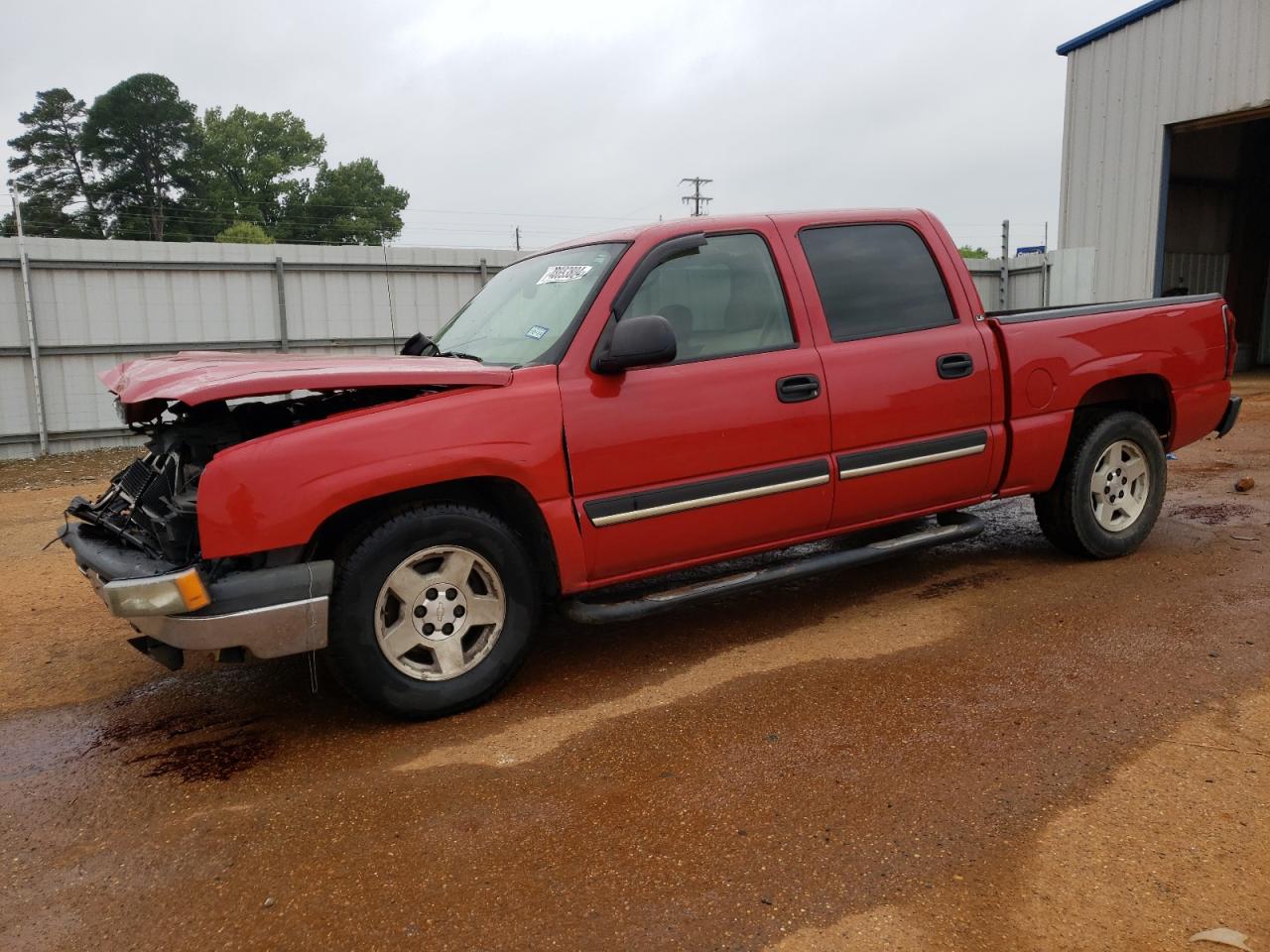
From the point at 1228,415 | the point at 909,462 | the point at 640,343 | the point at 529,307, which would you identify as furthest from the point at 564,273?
the point at 1228,415

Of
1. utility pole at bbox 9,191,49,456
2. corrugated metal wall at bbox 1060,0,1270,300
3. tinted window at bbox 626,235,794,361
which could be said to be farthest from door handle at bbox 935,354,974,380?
corrugated metal wall at bbox 1060,0,1270,300

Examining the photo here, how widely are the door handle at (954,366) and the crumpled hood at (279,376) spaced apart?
6.92ft

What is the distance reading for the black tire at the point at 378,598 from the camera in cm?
328

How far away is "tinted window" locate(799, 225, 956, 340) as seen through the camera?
4320mm

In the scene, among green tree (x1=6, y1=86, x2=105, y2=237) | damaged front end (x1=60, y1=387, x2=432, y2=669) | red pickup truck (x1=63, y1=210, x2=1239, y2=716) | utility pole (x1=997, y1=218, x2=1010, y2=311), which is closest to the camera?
damaged front end (x1=60, y1=387, x2=432, y2=669)

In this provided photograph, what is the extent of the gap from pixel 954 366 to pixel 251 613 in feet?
10.7

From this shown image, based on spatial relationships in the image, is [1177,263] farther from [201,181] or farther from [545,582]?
[201,181]

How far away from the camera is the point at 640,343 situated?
353 cm

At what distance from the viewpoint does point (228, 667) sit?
429cm

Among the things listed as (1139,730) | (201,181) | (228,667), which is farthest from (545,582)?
(201,181)

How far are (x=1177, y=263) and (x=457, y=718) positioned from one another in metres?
18.6

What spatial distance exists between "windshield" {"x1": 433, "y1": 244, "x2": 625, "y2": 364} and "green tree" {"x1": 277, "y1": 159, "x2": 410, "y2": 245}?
53174 mm

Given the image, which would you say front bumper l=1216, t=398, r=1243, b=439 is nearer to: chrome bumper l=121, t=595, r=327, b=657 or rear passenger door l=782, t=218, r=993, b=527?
rear passenger door l=782, t=218, r=993, b=527

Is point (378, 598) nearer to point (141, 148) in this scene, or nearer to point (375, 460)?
point (375, 460)
